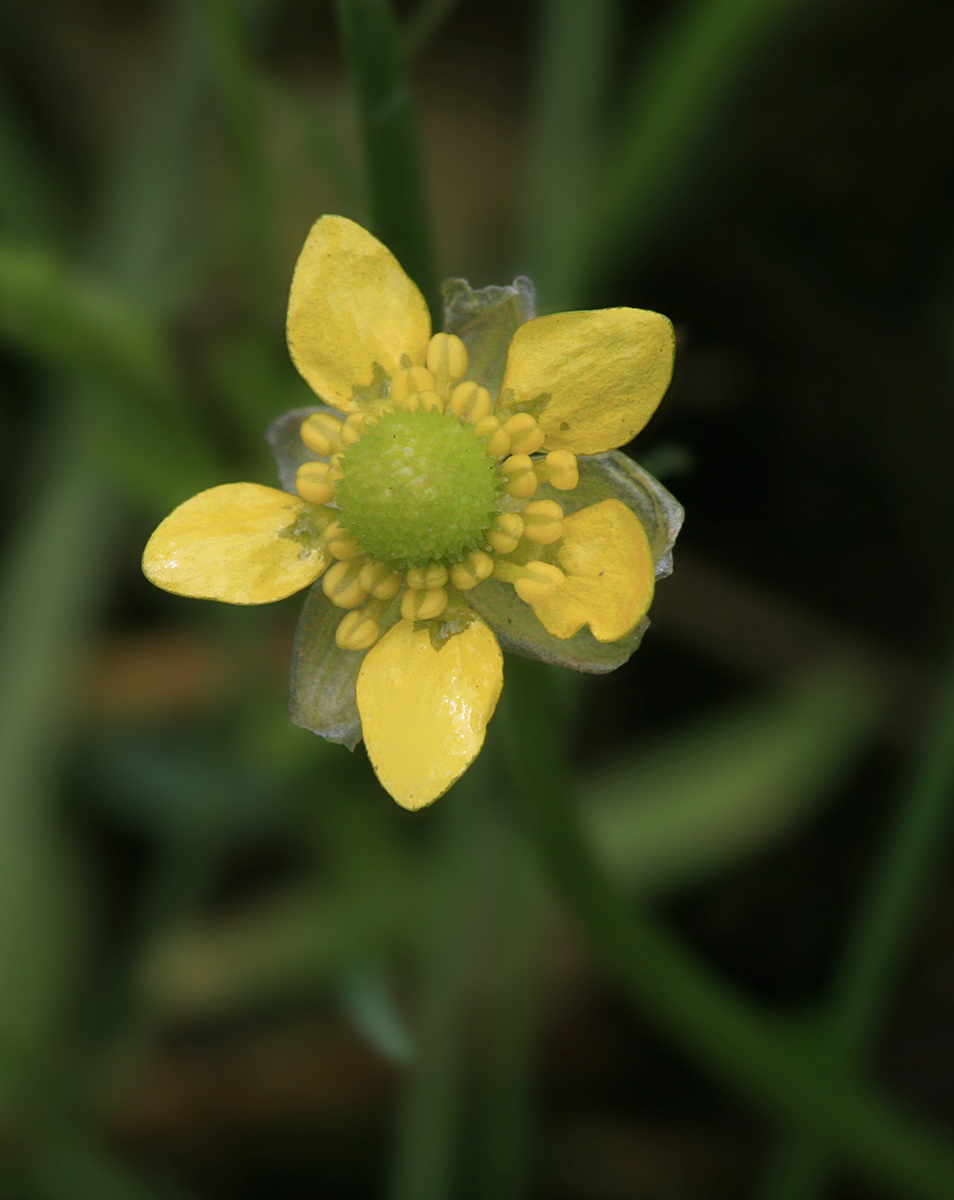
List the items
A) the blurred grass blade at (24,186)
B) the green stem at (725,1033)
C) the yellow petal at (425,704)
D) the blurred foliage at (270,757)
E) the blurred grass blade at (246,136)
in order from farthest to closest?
the blurred grass blade at (24,186), the blurred foliage at (270,757), the blurred grass blade at (246,136), the green stem at (725,1033), the yellow petal at (425,704)

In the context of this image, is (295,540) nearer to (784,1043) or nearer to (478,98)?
(784,1043)

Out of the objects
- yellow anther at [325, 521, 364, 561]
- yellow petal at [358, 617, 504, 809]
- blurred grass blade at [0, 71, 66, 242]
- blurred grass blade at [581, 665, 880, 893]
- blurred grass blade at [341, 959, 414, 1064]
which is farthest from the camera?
blurred grass blade at [0, 71, 66, 242]

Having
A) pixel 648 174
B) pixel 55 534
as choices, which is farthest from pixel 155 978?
pixel 648 174

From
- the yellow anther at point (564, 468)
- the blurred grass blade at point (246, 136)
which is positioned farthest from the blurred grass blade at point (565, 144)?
the yellow anther at point (564, 468)

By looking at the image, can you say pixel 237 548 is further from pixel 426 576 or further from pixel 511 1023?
pixel 511 1023

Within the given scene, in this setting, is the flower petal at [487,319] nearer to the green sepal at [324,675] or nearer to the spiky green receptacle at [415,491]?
the spiky green receptacle at [415,491]

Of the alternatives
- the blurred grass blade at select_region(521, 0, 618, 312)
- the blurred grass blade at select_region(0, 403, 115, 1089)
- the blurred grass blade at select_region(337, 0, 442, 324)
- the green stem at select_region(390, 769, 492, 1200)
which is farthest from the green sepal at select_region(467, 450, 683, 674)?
the blurred grass blade at select_region(0, 403, 115, 1089)

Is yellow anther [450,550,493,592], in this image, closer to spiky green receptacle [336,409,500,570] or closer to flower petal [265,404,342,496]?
spiky green receptacle [336,409,500,570]
